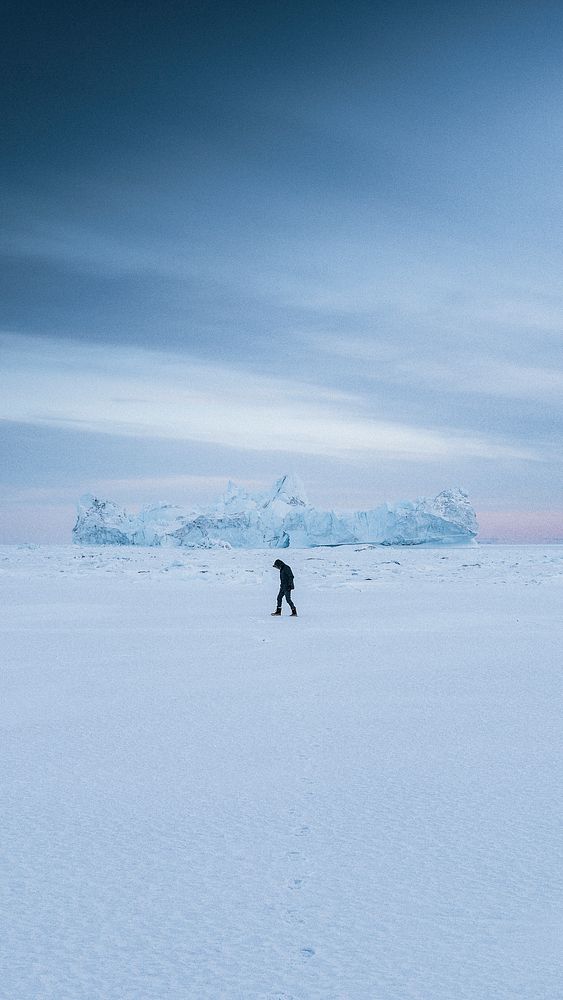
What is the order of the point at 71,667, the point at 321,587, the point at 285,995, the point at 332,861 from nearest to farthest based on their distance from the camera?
the point at 285,995 < the point at 332,861 < the point at 71,667 < the point at 321,587

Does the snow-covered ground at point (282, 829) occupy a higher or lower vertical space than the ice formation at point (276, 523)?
lower

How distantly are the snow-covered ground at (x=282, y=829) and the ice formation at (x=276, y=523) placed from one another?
4854 centimetres

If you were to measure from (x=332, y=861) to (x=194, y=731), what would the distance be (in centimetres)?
213

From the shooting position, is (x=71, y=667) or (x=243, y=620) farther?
(x=243, y=620)

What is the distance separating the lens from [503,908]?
2.39 m

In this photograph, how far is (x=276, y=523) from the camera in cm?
5788

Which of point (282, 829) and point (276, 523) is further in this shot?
point (276, 523)

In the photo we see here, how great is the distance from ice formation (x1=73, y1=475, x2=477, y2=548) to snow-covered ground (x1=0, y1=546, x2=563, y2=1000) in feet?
159

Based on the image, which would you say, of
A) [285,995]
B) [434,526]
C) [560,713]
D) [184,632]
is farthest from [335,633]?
[434,526]

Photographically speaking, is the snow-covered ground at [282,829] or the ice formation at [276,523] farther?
the ice formation at [276,523]

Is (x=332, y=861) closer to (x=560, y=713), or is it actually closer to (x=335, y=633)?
(x=560, y=713)

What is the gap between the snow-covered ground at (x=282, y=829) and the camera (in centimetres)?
207

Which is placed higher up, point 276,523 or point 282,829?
point 276,523

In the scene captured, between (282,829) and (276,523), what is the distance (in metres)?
54.8
